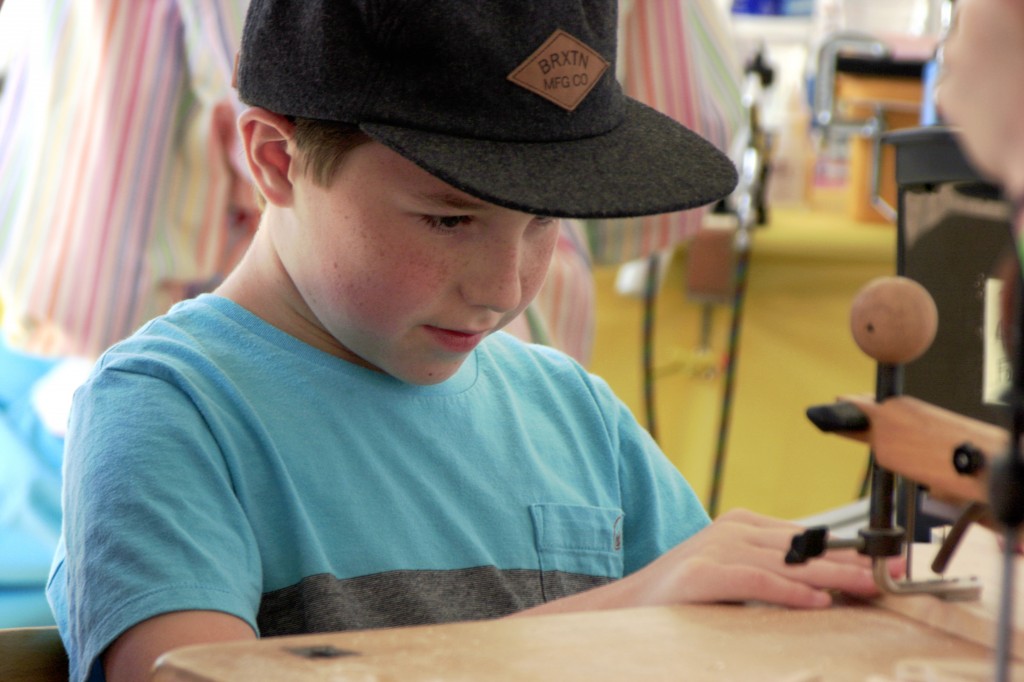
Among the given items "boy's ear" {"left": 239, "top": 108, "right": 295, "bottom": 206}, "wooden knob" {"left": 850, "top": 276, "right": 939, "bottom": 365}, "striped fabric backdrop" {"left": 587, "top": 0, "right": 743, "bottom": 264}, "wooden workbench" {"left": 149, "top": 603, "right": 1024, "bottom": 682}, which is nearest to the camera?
"wooden workbench" {"left": 149, "top": 603, "right": 1024, "bottom": 682}

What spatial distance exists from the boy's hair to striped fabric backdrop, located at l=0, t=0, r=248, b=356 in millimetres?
827

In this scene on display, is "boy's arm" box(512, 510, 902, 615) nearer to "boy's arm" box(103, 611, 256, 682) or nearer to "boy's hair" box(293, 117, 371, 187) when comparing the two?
"boy's arm" box(103, 611, 256, 682)

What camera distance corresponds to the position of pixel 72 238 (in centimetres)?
165

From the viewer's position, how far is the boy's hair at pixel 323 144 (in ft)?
2.57

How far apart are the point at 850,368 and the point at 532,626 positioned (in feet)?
9.01

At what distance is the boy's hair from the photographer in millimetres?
785

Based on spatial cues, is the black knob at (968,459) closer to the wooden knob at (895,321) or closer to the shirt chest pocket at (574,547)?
the wooden knob at (895,321)

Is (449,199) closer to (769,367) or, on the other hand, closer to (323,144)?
(323,144)

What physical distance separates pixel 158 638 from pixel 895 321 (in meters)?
0.42

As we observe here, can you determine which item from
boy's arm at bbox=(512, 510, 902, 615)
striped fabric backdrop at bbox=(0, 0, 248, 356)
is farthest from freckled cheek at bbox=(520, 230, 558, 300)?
striped fabric backdrop at bbox=(0, 0, 248, 356)

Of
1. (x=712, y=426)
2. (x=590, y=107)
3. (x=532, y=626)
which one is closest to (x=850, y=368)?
(x=712, y=426)

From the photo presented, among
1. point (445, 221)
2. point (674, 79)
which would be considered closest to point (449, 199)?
point (445, 221)

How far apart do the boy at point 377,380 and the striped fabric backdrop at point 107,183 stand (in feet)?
2.51

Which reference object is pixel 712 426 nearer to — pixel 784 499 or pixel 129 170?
pixel 784 499
